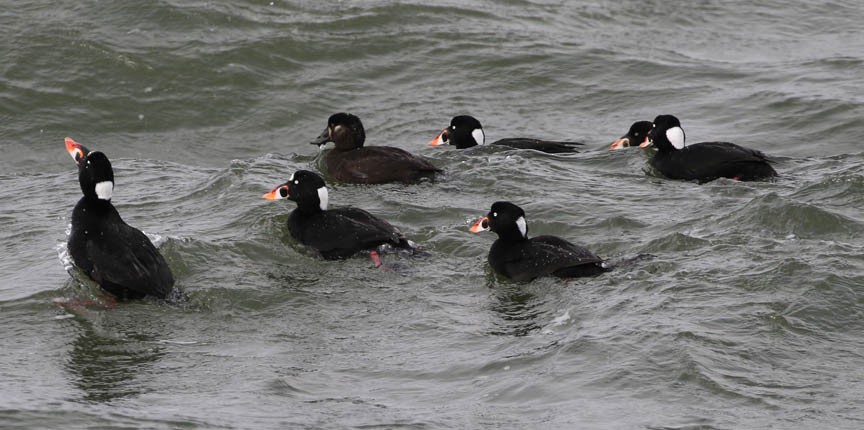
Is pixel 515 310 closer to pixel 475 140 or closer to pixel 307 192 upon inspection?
pixel 307 192

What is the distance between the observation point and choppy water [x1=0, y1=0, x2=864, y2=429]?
288 inches

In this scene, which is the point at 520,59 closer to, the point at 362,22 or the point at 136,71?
the point at 362,22

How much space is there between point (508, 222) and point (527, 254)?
377mm

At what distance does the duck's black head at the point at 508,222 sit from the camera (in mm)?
9891

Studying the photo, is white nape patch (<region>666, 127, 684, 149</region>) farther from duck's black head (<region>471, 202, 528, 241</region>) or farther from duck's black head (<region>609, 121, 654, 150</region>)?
duck's black head (<region>471, 202, 528, 241</region>)

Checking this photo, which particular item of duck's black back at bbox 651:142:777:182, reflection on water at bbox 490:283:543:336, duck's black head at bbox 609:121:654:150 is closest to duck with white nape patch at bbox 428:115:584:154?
duck's black head at bbox 609:121:654:150

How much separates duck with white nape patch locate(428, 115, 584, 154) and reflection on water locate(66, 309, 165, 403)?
5501mm

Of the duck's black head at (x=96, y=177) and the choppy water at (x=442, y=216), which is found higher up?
the duck's black head at (x=96, y=177)

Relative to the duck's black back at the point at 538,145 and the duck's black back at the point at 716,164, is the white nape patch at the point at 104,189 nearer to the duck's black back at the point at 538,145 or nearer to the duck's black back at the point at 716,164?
the duck's black back at the point at 538,145

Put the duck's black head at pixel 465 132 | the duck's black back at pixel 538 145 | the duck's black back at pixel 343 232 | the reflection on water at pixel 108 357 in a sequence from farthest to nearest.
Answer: the duck's black head at pixel 465 132, the duck's black back at pixel 538 145, the duck's black back at pixel 343 232, the reflection on water at pixel 108 357

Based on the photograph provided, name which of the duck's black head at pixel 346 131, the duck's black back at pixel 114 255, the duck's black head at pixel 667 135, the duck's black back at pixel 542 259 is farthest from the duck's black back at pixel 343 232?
the duck's black head at pixel 667 135

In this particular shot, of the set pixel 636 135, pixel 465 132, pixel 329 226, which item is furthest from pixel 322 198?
pixel 636 135

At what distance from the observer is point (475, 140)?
1363 cm

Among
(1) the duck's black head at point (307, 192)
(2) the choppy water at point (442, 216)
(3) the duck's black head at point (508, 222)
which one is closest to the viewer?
(2) the choppy water at point (442, 216)
